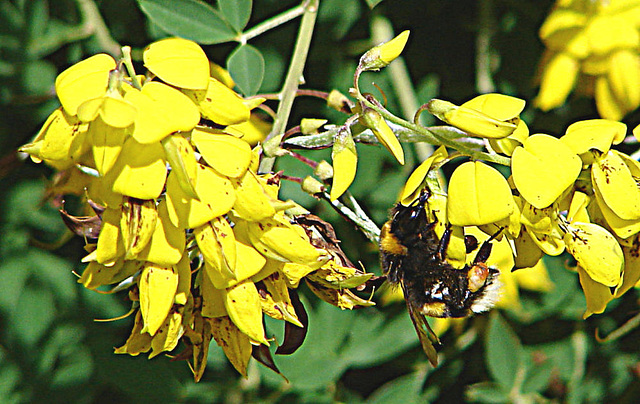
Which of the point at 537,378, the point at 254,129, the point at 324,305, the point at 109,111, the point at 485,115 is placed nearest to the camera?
the point at 109,111

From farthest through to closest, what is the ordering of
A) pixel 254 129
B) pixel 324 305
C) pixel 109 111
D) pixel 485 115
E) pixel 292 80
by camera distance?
pixel 324 305, pixel 254 129, pixel 292 80, pixel 485 115, pixel 109 111

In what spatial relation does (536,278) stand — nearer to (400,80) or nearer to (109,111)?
(400,80)

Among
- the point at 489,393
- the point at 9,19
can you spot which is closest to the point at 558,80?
the point at 489,393

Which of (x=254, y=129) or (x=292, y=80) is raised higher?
(x=292, y=80)

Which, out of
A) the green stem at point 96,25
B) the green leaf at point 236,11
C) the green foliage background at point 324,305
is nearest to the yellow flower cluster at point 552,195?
the green leaf at point 236,11

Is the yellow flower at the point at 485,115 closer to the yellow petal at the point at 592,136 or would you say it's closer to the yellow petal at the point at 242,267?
the yellow petal at the point at 592,136

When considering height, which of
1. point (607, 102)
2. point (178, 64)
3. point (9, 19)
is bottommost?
point (607, 102)
